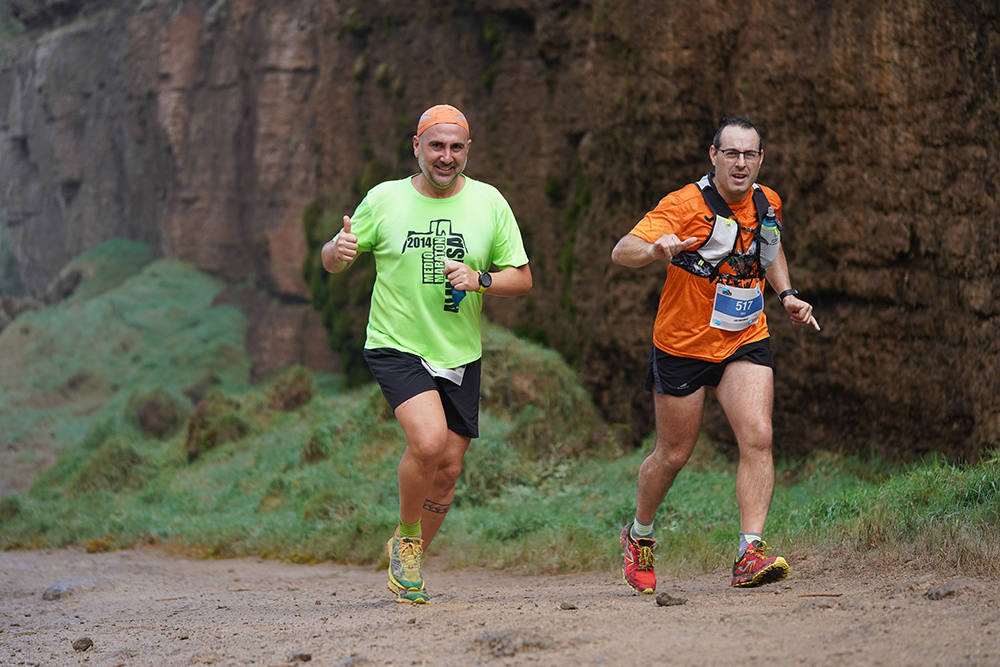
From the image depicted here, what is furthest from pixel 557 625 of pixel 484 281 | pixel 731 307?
pixel 731 307

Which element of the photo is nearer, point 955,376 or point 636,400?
point 955,376

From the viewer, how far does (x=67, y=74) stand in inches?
1447

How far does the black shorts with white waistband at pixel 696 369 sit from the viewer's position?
5.80 m

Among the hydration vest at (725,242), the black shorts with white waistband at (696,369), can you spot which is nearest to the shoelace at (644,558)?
the black shorts with white waistband at (696,369)

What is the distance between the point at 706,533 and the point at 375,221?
11.0 feet

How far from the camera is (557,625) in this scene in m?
4.79

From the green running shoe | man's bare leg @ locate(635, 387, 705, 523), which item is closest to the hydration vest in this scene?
man's bare leg @ locate(635, 387, 705, 523)

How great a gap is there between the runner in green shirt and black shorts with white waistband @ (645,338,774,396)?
2.54 ft

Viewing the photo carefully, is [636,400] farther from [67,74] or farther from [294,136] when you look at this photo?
[67,74]

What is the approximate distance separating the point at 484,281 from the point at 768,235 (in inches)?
52.0

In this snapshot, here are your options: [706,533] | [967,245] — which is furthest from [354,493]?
[967,245]

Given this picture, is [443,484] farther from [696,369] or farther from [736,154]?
[736,154]

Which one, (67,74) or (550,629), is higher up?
(67,74)

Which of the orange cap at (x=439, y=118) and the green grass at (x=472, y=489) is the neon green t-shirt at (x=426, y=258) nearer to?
the orange cap at (x=439, y=118)
